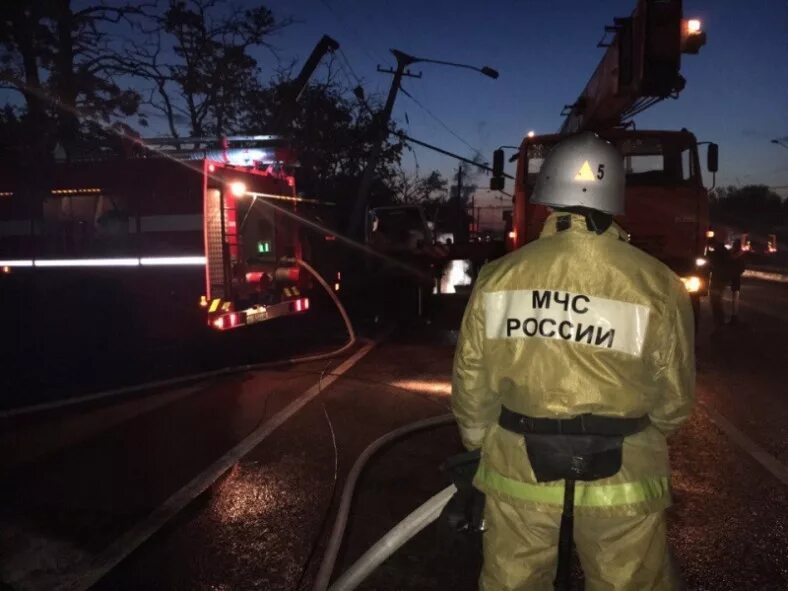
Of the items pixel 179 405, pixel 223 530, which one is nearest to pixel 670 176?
pixel 179 405

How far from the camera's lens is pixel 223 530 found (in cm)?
423

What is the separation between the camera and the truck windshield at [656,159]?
9.93 metres

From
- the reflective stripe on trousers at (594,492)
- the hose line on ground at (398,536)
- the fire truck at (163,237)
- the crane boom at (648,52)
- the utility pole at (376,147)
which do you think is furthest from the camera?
the utility pole at (376,147)

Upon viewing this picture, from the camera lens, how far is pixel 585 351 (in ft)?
6.82

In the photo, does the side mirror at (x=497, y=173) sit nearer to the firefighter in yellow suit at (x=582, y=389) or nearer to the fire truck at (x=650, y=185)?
the fire truck at (x=650, y=185)

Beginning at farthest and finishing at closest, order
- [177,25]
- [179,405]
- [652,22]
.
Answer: [177,25], [179,405], [652,22]

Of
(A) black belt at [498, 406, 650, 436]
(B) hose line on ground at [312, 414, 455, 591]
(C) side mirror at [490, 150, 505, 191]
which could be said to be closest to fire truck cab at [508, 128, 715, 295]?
(C) side mirror at [490, 150, 505, 191]

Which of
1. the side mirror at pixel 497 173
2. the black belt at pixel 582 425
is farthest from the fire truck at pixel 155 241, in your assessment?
the black belt at pixel 582 425

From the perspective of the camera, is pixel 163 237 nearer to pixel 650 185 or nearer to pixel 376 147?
pixel 650 185

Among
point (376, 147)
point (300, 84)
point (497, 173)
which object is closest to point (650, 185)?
point (497, 173)

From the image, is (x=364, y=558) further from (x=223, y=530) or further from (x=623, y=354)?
(x=223, y=530)

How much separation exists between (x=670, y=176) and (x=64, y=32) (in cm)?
1269

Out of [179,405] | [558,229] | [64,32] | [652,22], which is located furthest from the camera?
[64,32]

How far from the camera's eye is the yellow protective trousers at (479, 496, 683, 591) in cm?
205
